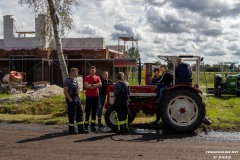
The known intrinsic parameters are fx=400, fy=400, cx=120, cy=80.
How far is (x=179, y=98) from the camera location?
10.8 m

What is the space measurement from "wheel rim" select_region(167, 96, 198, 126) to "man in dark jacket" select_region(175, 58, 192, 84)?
50 centimetres

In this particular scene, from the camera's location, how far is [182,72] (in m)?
10.8

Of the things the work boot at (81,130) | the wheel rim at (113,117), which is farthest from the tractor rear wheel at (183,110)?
the work boot at (81,130)

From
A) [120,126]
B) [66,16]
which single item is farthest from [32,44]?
[120,126]

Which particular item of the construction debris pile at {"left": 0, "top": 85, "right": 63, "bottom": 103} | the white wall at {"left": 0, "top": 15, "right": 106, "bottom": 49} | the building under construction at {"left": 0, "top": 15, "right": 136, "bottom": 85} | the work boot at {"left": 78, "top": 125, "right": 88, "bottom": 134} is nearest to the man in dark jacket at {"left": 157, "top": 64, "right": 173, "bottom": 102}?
the work boot at {"left": 78, "top": 125, "right": 88, "bottom": 134}

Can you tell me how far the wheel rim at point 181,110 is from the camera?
10.8 m

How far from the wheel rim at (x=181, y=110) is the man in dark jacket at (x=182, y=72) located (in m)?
0.50

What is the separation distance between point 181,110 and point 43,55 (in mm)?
19546

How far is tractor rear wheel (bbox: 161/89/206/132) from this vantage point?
1065cm

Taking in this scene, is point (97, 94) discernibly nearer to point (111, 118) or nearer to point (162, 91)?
point (111, 118)

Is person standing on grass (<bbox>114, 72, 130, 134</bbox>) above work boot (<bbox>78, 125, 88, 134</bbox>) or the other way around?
above

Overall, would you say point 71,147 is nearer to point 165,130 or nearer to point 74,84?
point 74,84

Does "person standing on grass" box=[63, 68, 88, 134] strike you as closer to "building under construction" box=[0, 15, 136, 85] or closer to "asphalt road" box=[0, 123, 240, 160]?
"asphalt road" box=[0, 123, 240, 160]

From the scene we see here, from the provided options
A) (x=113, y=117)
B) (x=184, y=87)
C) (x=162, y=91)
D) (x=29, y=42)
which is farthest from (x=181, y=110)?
(x=29, y=42)
